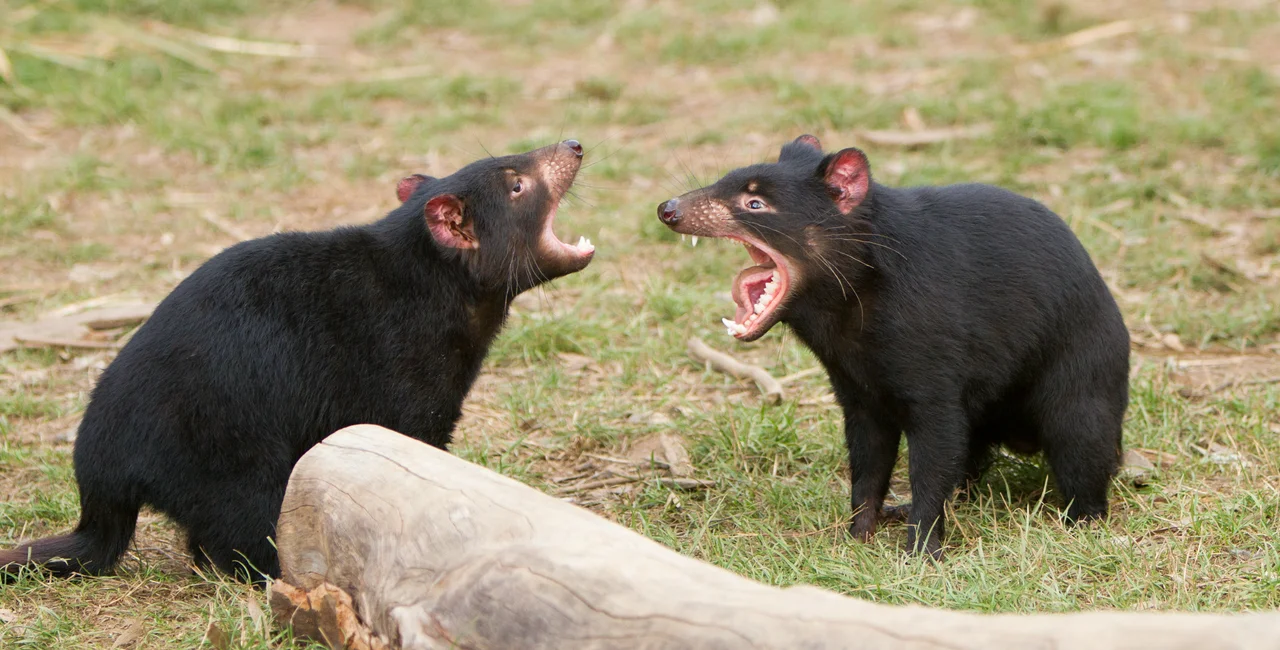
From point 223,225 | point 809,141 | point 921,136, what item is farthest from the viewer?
point 921,136

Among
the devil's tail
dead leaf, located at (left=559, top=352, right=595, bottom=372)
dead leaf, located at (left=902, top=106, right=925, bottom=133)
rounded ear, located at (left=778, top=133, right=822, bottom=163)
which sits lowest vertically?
dead leaf, located at (left=559, top=352, right=595, bottom=372)

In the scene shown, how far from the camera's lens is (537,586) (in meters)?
2.60

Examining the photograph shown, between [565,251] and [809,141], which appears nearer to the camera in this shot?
[565,251]

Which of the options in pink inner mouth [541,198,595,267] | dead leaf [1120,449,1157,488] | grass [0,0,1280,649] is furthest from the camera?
dead leaf [1120,449,1157,488]

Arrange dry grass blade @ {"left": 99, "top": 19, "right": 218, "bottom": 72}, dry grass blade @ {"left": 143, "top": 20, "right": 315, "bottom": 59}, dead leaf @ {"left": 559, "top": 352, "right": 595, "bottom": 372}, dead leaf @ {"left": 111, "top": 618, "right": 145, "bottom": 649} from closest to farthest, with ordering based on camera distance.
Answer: dead leaf @ {"left": 111, "top": 618, "right": 145, "bottom": 649} < dead leaf @ {"left": 559, "top": 352, "right": 595, "bottom": 372} < dry grass blade @ {"left": 99, "top": 19, "right": 218, "bottom": 72} < dry grass blade @ {"left": 143, "top": 20, "right": 315, "bottom": 59}

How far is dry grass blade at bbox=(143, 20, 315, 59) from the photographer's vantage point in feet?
32.1

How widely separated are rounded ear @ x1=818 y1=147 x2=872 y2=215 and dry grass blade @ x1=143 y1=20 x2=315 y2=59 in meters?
6.91

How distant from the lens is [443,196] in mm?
3814

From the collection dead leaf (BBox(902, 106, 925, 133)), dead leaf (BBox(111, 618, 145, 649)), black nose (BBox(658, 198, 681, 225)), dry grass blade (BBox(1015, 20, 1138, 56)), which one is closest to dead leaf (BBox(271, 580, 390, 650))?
dead leaf (BBox(111, 618, 145, 649))

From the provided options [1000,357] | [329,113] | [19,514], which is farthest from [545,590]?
[329,113]

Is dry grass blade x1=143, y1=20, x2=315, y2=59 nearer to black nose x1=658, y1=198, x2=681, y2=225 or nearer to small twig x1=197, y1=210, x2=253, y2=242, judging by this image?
small twig x1=197, y1=210, x2=253, y2=242

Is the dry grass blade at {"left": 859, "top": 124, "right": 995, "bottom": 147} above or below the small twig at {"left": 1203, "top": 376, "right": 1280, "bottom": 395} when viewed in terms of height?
above

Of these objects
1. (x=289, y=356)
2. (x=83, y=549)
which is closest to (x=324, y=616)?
(x=289, y=356)

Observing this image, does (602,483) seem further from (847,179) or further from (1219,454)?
(1219,454)
